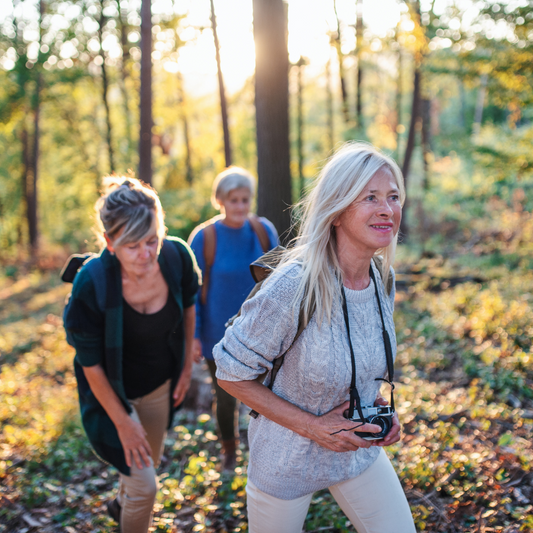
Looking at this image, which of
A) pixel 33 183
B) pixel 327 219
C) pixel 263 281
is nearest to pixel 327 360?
pixel 263 281

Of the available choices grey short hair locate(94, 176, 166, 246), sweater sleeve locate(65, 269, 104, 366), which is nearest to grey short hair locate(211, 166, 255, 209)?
grey short hair locate(94, 176, 166, 246)

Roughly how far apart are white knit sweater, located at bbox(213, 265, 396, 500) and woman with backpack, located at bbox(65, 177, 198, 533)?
0.89m

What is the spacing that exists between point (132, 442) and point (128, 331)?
63 cm

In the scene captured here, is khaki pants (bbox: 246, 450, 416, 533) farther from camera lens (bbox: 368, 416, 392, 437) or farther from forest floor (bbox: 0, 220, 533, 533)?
forest floor (bbox: 0, 220, 533, 533)

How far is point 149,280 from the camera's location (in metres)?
2.82

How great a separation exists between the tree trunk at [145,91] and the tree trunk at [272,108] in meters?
3.62

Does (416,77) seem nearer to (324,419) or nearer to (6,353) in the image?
(6,353)

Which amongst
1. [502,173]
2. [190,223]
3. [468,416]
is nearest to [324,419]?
[468,416]

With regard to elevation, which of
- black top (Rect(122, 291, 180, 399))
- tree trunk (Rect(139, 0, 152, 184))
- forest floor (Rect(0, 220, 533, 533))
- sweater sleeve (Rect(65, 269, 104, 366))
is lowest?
forest floor (Rect(0, 220, 533, 533))

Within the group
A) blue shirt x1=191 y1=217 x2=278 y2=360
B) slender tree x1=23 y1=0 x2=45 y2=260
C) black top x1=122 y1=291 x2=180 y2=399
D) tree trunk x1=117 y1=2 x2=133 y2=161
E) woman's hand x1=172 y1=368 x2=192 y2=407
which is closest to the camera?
black top x1=122 y1=291 x2=180 y2=399

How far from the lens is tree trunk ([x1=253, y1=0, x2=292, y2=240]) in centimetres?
462

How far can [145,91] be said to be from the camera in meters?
7.82

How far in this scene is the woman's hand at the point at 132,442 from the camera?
2.59 meters

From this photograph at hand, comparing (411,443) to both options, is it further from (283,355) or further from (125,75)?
(125,75)
